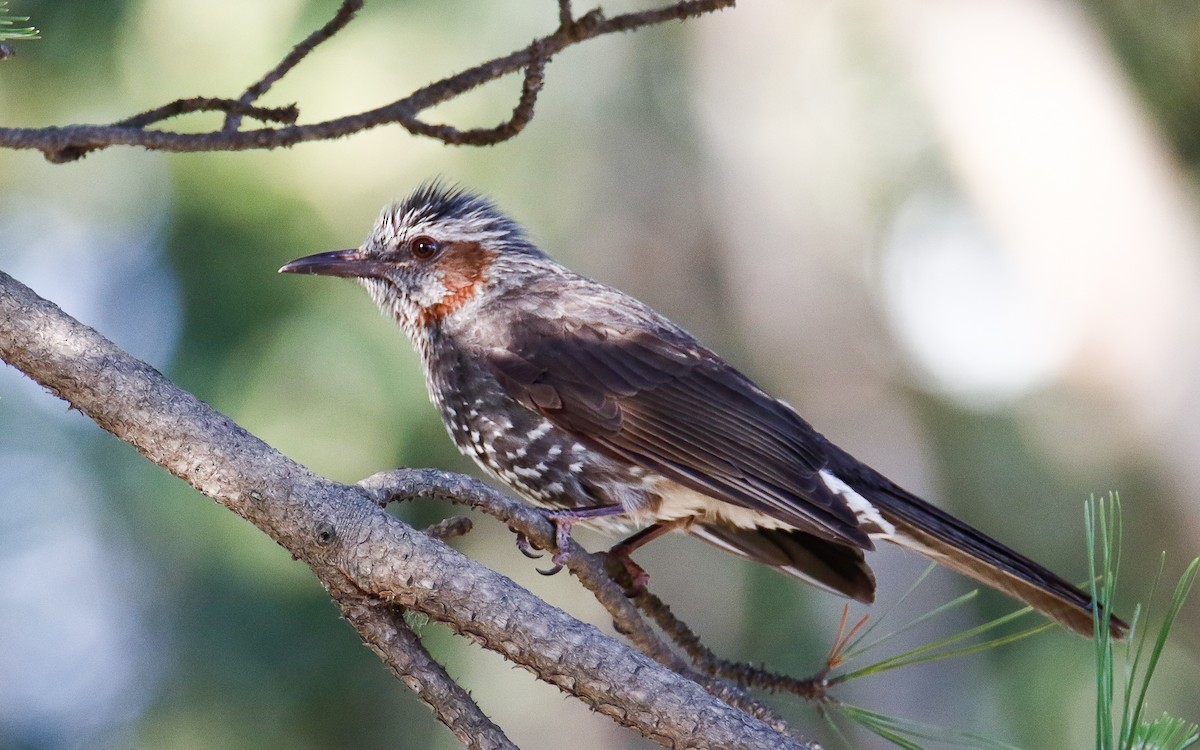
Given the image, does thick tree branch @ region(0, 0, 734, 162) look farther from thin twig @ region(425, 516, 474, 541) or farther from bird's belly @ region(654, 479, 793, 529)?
bird's belly @ region(654, 479, 793, 529)

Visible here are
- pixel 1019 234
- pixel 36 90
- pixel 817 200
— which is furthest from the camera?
pixel 817 200

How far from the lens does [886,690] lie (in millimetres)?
7594

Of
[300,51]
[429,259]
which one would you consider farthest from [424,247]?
[300,51]

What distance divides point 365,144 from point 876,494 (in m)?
4.66

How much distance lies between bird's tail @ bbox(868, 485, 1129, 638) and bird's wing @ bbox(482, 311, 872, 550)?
23 cm

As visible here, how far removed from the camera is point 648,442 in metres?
3.86

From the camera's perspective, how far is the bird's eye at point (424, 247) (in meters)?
4.57

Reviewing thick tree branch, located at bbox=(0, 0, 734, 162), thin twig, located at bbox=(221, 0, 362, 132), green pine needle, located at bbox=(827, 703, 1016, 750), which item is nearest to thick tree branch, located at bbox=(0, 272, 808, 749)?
thick tree branch, located at bbox=(0, 0, 734, 162)

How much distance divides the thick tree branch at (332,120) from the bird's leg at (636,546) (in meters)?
1.67

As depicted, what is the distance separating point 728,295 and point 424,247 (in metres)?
5.94

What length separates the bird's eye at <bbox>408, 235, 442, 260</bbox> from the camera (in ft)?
15.0

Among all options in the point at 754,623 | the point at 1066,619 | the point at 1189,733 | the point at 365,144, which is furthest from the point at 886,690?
the point at 1189,733

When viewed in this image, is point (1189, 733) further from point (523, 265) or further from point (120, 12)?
point (120, 12)

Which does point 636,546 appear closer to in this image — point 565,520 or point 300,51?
point 565,520
